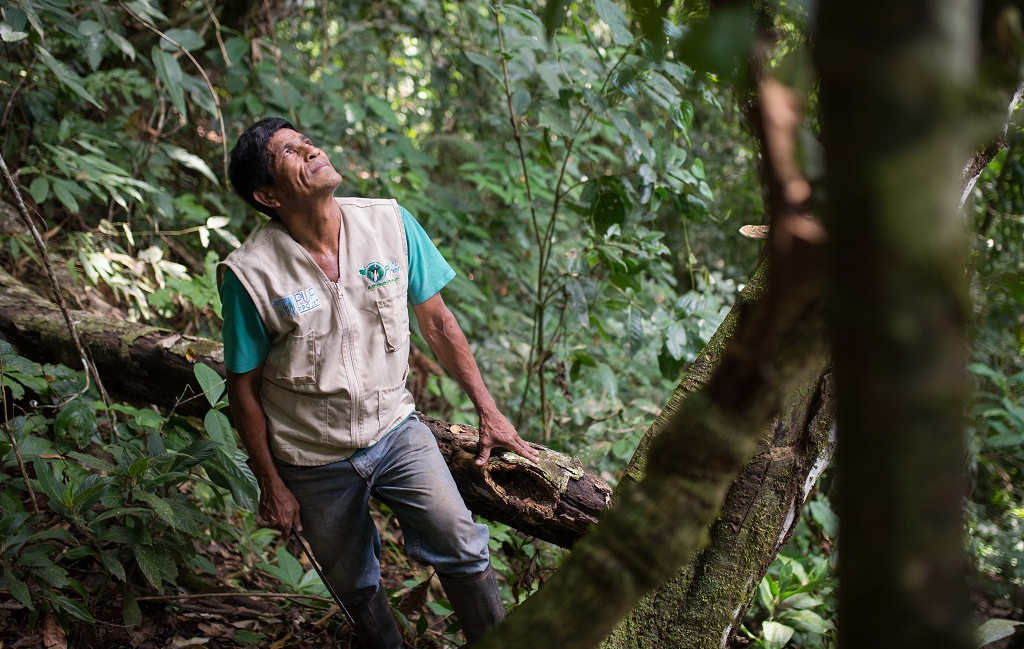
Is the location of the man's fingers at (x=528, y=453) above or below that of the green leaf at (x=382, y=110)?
below

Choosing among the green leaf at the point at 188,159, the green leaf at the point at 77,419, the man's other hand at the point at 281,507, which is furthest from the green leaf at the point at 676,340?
the green leaf at the point at 188,159

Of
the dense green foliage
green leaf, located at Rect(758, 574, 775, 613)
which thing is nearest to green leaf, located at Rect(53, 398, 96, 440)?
the dense green foliage

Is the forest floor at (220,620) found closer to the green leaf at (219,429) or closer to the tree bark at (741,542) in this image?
the green leaf at (219,429)

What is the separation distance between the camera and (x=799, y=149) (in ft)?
2.12

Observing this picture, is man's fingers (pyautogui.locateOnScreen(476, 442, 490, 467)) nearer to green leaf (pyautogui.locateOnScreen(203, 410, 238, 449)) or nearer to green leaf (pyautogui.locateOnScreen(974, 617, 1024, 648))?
green leaf (pyautogui.locateOnScreen(203, 410, 238, 449))

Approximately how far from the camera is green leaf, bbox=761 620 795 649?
89.9 inches

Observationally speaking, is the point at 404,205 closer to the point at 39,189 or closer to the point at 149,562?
the point at 39,189

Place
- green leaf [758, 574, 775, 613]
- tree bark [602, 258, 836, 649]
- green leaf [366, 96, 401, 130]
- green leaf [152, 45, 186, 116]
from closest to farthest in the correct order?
tree bark [602, 258, 836, 649] → green leaf [758, 574, 775, 613] → green leaf [152, 45, 186, 116] → green leaf [366, 96, 401, 130]

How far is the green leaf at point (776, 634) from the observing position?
2.28 meters

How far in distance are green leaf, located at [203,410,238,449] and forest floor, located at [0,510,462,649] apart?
0.56m

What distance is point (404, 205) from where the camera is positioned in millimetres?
4242

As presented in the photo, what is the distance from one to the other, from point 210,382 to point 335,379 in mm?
564

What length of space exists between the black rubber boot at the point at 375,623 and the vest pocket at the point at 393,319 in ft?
2.79

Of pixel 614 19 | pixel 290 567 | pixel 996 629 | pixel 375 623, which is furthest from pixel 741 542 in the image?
pixel 614 19
